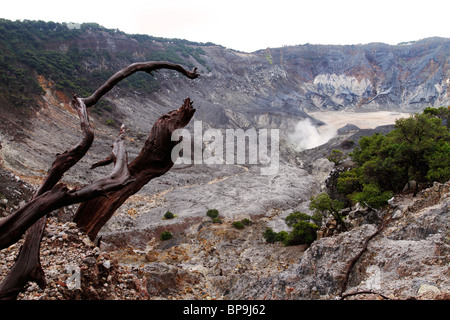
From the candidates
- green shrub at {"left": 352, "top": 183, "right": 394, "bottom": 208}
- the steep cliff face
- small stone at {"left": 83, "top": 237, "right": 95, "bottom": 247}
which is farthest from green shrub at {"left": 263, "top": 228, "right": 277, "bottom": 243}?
the steep cliff face

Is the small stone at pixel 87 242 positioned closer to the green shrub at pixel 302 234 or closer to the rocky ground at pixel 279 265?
the rocky ground at pixel 279 265

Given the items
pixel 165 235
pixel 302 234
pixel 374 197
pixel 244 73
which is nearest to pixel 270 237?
pixel 302 234

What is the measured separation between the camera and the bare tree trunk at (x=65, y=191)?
3189 mm

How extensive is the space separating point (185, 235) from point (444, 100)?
103741 mm

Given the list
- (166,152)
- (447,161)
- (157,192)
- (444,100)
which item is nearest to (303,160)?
(157,192)

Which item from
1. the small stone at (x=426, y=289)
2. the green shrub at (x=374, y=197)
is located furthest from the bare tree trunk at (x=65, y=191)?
the green shrub at (x=374, y=197)

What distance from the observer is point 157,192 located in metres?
34.9

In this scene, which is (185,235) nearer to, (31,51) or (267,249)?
(267,249)

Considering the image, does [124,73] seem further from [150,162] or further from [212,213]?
[212,213]
